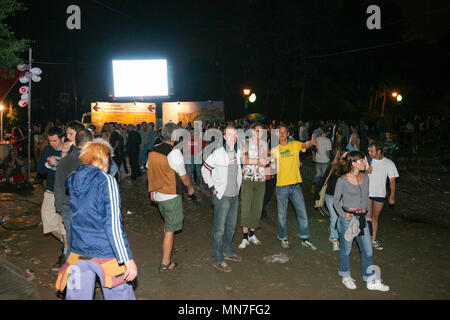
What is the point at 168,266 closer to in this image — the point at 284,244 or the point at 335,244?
the point at 284,244

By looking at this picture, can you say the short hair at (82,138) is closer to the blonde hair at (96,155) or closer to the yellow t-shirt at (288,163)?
the blonde hair at (96,155)

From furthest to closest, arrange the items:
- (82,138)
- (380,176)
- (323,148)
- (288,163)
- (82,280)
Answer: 1. (323,148)
2. (288,163)
3. (380,176)
4. (82,138)
5. (82,280)

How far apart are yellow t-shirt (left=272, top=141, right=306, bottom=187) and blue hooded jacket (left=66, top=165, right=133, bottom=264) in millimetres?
3640

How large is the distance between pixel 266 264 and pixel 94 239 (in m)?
3.28

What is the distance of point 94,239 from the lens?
300 centimetres

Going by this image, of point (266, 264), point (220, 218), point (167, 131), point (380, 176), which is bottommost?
point (266, 264)

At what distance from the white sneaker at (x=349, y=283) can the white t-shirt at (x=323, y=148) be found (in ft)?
15.0

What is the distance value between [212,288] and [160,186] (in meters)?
1.52

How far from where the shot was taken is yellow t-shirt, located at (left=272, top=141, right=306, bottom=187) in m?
6.18

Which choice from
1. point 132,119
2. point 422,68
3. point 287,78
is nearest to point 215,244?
point 132,119

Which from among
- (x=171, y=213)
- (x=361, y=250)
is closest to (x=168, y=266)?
(x=171, y=213)

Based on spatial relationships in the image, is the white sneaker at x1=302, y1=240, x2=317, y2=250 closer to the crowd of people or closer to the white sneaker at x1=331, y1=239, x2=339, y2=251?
the crowd of people

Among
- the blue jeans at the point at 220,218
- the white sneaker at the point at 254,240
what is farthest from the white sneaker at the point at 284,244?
the blue jeans at the point at 220,218
